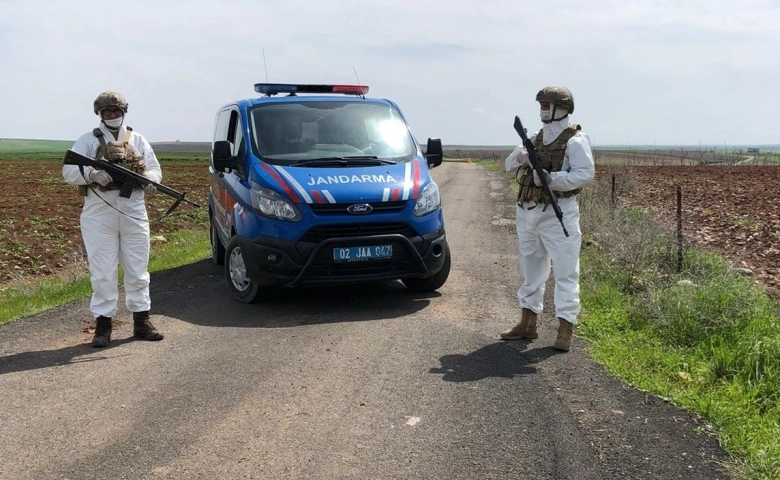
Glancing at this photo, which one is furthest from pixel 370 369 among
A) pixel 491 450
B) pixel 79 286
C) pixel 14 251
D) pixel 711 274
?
pixel 14 251

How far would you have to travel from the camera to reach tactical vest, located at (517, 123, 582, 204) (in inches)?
224

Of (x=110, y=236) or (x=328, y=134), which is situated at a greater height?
(x=328, y=134)

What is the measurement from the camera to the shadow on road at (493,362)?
514 cm

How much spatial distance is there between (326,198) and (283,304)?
1.35 m

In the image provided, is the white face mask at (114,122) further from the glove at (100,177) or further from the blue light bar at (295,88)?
the blue light bar at (295,88)

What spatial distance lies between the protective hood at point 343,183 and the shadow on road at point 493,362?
6.36 ft

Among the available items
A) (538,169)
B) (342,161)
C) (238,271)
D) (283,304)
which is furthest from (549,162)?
(238,271)

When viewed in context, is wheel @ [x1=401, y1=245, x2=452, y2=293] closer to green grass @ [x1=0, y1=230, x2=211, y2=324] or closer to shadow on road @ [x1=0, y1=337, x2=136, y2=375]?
shadow on road @ [x1=0, y1=337, x2=136, y2=375]

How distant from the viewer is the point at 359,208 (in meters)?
6.90

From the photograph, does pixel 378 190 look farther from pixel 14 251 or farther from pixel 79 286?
pixel 14 251

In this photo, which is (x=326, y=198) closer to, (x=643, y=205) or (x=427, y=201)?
(x=427, y=201)

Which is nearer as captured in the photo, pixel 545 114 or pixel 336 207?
pixel 545 114

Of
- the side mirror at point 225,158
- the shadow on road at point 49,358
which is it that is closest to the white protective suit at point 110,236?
the shadow on road at point 49,358

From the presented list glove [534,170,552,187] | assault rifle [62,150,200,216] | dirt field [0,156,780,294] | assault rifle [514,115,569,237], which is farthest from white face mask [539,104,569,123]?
dirt field [0,156,780,294]
